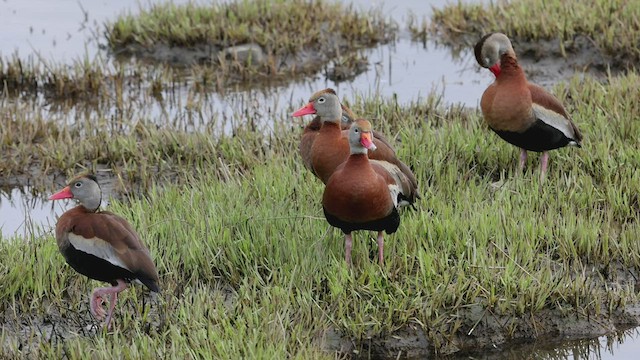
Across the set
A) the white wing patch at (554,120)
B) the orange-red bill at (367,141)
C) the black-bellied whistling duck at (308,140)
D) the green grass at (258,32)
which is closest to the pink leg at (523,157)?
the white wing patch at (554,120)

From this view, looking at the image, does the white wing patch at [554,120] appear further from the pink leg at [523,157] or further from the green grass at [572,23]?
the green grass at [572,23]

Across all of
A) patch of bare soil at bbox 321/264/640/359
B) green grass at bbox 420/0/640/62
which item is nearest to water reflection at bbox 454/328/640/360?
patch of bare soil at bbox 321/264/640/359

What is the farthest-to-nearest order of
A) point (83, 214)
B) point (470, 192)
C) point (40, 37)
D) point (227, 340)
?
point (40, 37) < point (470, 192) < point (83, 214) < point (227, 340)

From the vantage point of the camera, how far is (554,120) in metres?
6.96

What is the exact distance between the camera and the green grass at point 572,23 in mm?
10109

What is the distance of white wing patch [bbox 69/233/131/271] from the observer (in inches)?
205

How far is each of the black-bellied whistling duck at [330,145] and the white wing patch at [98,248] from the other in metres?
1.54

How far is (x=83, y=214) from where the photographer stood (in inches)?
214

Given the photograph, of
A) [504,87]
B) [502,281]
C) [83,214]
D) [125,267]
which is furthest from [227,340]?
[504,87]

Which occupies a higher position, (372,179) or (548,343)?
(372,179)

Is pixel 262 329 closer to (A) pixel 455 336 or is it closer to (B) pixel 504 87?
(A) pixel 455 336

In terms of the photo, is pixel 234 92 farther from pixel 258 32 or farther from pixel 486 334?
pixel 486 334

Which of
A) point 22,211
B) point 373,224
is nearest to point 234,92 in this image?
point 22,211

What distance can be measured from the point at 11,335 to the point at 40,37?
6474 millimetres
